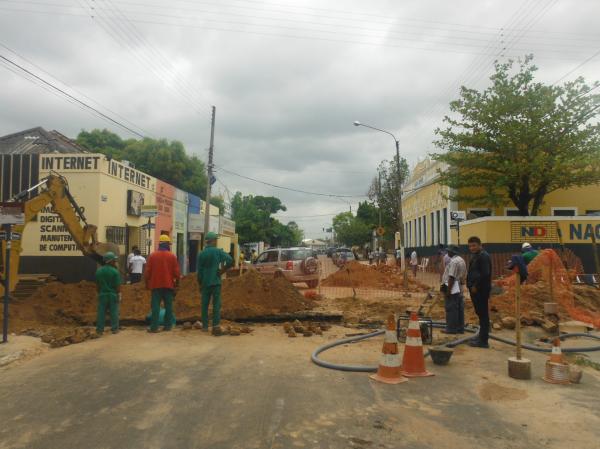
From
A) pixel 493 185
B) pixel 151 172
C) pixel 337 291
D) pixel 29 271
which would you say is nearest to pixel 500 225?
pixel 493 185

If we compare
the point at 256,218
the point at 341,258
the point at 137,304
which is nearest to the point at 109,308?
the point at 137,304

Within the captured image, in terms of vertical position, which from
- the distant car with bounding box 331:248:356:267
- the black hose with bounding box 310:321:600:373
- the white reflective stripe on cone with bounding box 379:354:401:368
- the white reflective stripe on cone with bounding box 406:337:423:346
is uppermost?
the distant car with bounding box 331:248:356:267

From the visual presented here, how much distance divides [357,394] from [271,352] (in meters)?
2.67

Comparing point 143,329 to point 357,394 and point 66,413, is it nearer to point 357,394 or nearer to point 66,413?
point 66,413

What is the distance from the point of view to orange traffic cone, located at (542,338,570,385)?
21.1 ft

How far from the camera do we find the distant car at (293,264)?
20234mm

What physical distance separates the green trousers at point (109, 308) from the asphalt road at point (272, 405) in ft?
6.06

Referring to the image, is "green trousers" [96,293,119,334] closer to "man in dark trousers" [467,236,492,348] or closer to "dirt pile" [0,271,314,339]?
"dirt pile" [0,271,314,339]

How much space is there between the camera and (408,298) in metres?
16.2

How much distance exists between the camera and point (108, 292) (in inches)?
400

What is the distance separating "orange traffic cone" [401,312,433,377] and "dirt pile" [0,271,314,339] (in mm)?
5601

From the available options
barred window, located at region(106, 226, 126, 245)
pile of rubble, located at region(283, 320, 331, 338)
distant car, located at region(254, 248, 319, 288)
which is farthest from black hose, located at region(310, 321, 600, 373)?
barred window, located at region(106, 226, 126, 245)

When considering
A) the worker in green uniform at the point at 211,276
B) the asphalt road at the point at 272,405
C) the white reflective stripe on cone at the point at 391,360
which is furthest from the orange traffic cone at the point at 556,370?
the worker in green uniform at the point at 211,276

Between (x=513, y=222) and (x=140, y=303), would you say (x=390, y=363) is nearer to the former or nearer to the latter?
(x=140, y=303)
